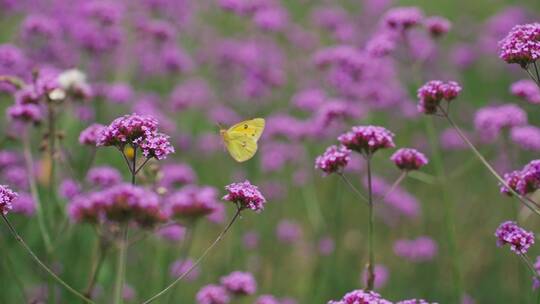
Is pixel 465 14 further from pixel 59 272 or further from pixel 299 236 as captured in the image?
pixel 59 272

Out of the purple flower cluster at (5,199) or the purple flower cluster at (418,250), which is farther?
the purple flower cluster at (418,250)

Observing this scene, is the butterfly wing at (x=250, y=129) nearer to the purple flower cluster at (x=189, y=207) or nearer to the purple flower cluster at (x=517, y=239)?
the purple flower cluster at (x=189, y=207)

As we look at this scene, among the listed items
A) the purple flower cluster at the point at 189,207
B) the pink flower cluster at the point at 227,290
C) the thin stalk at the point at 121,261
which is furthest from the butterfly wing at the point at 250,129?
the thin stalk at the point at 121,261

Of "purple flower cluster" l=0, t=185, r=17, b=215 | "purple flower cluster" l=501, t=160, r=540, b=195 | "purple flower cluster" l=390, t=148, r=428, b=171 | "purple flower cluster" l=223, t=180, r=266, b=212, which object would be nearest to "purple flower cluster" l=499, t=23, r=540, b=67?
"purple flower cluster" l=501, t=160, r=540, b=195

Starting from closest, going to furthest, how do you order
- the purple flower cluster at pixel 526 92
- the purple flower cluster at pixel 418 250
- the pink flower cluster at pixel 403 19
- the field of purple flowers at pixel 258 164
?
1. the field of purple flowers at pixel 258 164
2. the purple flower cluster at pixel 526 92
3. the pink flower cluster at pixel 403 19
4. the purple flower cluster at pixel 418 250

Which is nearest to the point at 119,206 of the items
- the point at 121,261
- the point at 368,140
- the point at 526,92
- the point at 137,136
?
the point at 121,261

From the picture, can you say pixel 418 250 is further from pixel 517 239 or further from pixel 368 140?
pixel 517 239

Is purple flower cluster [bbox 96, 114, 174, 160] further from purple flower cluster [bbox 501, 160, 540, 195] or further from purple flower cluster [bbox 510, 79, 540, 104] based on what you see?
purple flower cluster [bbox 510, 79, 540, 104]
